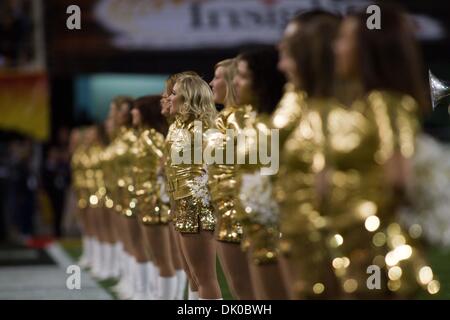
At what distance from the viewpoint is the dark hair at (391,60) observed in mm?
3965

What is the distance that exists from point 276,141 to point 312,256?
0.76 meters

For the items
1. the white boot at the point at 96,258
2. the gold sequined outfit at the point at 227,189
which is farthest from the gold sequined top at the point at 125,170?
the gold sequined outfit at the point at 227,189

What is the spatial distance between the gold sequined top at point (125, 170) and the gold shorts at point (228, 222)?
3688 millimetres

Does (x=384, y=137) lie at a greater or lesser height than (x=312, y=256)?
greater

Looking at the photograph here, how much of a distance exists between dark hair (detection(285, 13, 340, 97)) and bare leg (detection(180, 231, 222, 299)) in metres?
2.56

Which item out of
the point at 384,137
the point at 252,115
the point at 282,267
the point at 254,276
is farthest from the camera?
the point at 252,115

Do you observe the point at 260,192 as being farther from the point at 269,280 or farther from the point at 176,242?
the point at 176,242

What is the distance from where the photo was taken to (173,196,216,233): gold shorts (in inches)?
266

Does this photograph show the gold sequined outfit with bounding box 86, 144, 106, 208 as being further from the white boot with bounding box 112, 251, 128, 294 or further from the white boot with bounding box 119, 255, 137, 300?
the white boot with bounding box 119, 255, 137, 300

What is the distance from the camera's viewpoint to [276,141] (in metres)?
4.78

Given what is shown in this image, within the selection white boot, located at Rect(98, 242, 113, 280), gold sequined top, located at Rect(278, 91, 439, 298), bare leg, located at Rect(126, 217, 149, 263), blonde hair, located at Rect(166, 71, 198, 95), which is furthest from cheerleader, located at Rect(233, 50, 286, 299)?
white boot, located at Rect(98, 242, 113, 280)
